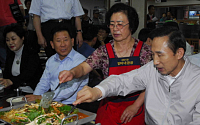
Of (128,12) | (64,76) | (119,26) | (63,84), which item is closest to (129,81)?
→ (64,76)

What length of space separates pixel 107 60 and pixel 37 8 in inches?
62.9

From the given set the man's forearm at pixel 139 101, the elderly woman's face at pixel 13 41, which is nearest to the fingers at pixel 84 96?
the man's forearm at pixel 139 101

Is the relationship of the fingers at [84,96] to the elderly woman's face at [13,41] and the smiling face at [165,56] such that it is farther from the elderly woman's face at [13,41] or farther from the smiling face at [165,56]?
the elderly woman's face at [13,41]

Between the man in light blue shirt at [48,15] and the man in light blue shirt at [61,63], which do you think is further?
the man in light blue shirt at [48,15]

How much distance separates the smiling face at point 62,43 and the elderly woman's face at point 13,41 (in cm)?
84

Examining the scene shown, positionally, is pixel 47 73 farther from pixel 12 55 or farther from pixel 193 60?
pixel 193 60

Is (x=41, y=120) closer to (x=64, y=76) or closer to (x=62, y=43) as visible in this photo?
(x=64, y=76)

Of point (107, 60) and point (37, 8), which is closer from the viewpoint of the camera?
point (107, 60)

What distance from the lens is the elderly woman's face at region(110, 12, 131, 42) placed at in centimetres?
220

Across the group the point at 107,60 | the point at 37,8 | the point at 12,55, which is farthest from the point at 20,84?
the point at 107,60

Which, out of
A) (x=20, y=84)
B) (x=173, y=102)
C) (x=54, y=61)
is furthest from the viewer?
(x=20, y=84)

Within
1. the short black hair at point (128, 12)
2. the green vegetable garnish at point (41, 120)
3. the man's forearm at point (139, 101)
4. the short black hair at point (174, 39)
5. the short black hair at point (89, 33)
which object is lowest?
the man's forearm at point (139, 101)

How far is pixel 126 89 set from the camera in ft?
5.81

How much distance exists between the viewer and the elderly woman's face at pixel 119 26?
7.21 ft
